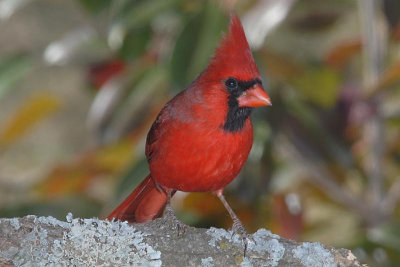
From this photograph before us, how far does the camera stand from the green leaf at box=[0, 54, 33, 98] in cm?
277

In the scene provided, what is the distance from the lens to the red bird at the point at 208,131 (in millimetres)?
1830

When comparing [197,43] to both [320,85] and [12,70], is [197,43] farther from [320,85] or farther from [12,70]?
[12,70]

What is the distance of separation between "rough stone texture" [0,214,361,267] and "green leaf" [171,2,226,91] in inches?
36.1

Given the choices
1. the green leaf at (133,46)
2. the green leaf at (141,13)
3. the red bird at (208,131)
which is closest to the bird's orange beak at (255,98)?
the red bird at (208,131)

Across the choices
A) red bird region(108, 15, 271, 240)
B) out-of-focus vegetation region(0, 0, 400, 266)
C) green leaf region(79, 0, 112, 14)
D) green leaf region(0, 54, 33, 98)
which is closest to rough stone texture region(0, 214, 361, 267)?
red bird region(108, 15, 271, 240)

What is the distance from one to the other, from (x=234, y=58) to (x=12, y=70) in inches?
47.3

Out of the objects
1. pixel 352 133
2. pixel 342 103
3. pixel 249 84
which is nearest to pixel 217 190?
pixel 249 84

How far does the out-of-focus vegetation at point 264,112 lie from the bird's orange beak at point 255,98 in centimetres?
50

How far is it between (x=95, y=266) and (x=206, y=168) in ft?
1.50

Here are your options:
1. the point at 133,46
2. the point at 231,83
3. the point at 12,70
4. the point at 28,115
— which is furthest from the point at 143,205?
the point at 28,115

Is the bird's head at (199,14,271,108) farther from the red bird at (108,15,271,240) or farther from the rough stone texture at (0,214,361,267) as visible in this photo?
the rough stone texture at (0,214,361,267)

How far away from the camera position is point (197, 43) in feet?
8.35

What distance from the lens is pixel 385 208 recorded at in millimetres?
2838

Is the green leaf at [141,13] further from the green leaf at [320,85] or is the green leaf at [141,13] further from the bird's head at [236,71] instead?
the bird's head at [236,71]
